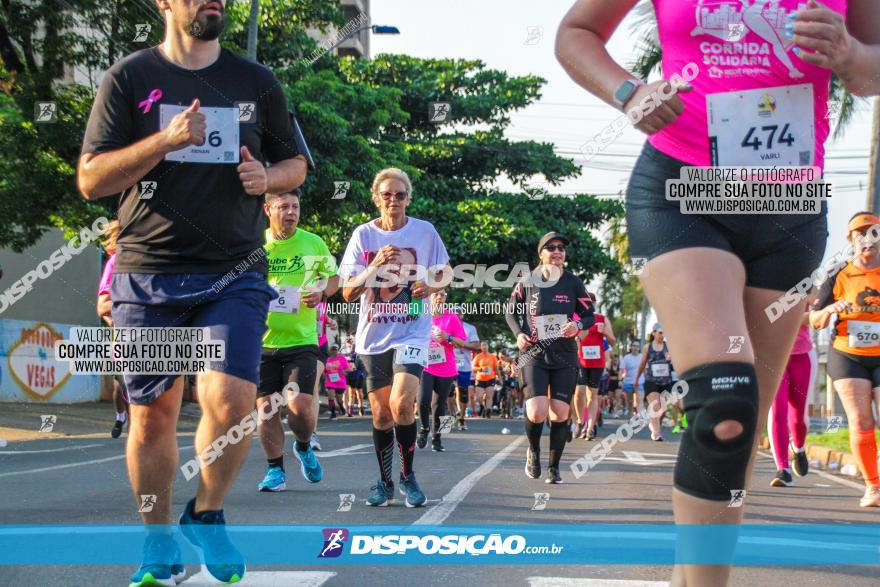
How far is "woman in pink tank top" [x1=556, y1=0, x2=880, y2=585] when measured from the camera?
289cm

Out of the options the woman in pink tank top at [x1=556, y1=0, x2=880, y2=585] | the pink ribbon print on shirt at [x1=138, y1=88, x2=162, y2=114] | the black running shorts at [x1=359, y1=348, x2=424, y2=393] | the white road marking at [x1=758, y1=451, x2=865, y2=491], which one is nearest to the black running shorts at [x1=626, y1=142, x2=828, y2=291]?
the woman in pink tank top at [x1=556, y1=0, x2=880, y2=585]

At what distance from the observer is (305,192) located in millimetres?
25891

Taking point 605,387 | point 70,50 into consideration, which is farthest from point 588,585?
point 605,387

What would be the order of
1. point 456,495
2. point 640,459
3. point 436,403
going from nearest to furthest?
point 456,495
point 640,459
point 436,403

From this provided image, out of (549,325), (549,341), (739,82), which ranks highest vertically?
(739,82)

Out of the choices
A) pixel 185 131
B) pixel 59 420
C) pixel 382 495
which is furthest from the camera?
pixel 59 420

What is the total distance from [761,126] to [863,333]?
5862 millimetres

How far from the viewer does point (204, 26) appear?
4.02 m

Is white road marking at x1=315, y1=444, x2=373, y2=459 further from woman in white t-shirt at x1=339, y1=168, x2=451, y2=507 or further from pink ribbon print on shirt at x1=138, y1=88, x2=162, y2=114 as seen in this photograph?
pink ribbon print on shirt at x1=138, y1=88, x2=162, y2=114

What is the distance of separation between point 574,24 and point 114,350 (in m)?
2.01

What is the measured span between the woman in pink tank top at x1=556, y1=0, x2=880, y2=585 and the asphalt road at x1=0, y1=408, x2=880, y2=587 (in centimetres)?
175

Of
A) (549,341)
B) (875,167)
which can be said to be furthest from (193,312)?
(875,167)

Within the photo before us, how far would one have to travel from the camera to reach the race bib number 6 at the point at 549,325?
10188 millimetres

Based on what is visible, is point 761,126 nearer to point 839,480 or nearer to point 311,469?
point 311,469
